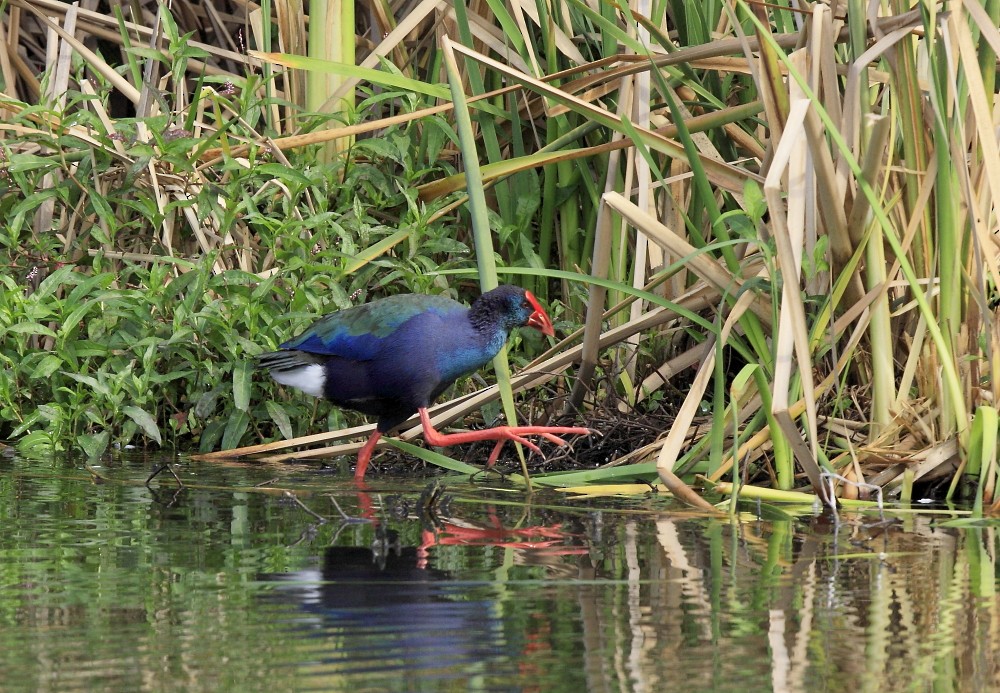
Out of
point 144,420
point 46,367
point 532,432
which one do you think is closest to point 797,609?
point 532,432

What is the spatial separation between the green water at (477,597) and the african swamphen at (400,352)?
23.3 inches

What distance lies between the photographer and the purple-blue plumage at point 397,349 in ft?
12.5

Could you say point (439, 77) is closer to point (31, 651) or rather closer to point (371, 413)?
point (371, 413)

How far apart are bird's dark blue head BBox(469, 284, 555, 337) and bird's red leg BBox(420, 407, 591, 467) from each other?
0.95ft

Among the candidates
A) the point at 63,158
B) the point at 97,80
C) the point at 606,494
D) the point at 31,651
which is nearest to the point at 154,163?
the point at 63,158

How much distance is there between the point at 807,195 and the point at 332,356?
1.40 m

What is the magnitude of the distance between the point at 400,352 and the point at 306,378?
0.30 metres

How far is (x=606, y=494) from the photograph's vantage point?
3.33 meters

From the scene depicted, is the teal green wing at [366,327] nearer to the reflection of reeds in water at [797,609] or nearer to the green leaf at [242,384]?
the green leaf at [242,384]

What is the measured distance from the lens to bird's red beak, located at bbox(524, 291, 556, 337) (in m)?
3.94

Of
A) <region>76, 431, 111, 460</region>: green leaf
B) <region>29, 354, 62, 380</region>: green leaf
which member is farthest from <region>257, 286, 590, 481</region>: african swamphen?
→ <region>29, 354, 62, 380</region>: green leaf

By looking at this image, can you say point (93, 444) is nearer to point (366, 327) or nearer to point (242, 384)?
point (242, 384)

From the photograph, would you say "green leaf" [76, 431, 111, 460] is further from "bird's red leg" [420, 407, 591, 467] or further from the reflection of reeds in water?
the reflection of reeds in water

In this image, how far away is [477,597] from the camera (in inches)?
84.6
